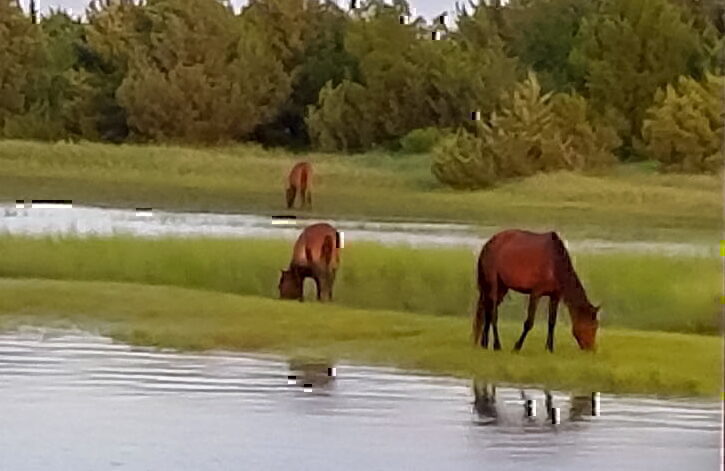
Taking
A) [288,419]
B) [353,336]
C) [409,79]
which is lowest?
[288,419]

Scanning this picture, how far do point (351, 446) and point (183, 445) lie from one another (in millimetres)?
221

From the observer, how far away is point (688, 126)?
245 centimetres

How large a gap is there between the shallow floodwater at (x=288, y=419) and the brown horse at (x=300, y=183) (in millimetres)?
225

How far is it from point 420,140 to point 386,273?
7.4 inches

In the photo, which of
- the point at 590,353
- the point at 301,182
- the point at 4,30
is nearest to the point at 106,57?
the point at 4,30

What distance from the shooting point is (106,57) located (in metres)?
2.55

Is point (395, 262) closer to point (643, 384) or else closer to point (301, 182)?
point (301, 182)

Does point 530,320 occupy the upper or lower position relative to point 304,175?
lower

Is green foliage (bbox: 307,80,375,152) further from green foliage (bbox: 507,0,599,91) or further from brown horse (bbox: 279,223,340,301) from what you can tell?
green foliage (bbox: 507,0,599,91)

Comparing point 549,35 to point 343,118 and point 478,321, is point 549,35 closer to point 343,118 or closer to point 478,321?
point 343,118

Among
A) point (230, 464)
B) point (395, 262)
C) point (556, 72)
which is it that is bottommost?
point (230, 464)

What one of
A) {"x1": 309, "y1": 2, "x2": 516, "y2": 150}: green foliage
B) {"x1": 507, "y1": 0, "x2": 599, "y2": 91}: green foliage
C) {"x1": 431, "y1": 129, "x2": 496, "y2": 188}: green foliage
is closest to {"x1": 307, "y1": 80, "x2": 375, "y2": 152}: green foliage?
{"x1": 309, "y1": 2, "x2": 516, "y2": 150}: green foliage

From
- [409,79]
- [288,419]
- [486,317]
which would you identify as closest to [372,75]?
[409,79]

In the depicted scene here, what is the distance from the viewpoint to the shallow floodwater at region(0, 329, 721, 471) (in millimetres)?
2387
